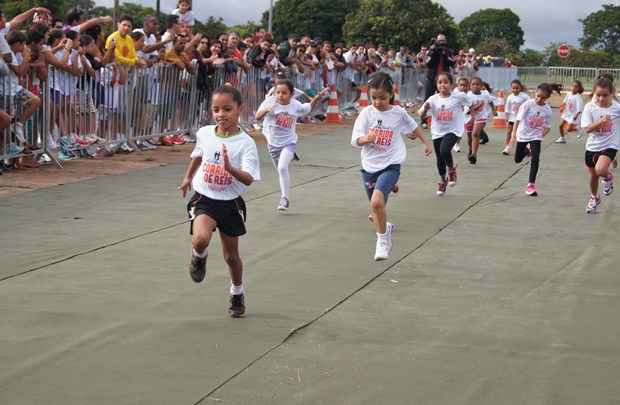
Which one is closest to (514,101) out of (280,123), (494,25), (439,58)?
(439,58)

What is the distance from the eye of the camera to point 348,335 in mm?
6473

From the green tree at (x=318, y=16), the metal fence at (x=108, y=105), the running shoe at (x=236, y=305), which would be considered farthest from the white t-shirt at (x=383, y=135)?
the green tree at (x=318, y=16)

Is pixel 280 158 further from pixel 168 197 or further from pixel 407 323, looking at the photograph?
pixel 407 323

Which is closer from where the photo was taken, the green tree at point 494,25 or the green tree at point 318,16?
the green tree at point 318,16

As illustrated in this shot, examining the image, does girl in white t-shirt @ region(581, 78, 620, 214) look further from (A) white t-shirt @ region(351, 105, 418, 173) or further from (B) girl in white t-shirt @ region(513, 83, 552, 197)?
(A) white t-shirt @ region(351, 105, 418, 173)

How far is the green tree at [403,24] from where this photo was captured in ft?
204

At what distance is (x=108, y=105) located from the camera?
15562 mm

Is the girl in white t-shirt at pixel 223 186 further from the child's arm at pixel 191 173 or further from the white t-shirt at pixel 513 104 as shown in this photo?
the white t-shirt at pixel 513 104

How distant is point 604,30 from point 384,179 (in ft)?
406

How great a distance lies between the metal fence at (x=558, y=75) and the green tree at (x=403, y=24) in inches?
287

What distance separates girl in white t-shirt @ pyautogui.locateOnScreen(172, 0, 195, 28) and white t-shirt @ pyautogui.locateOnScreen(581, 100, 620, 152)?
9039mm

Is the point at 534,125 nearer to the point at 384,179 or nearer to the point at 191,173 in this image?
the point at 384,179

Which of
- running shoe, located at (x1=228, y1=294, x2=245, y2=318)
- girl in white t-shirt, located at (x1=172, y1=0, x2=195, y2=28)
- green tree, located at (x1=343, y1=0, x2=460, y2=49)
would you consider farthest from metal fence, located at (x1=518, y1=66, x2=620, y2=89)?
running shoe, located at (x1=228, y1=294, x2=245, y2=318)

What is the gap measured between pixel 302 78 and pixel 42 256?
1622cm
